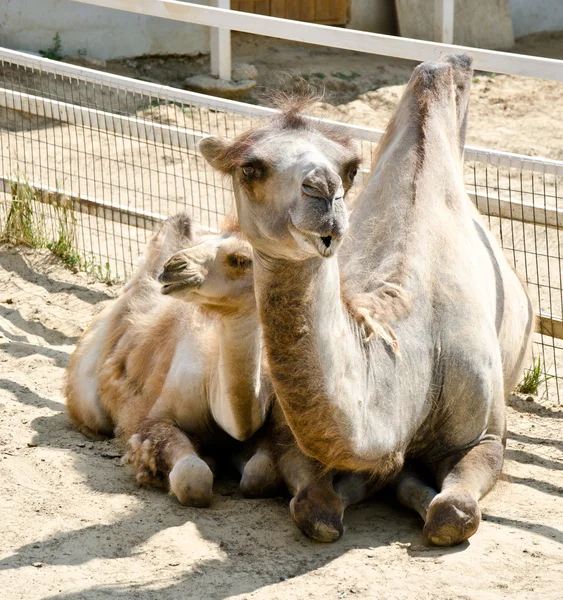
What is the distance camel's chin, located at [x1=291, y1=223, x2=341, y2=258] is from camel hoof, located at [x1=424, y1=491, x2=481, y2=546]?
4.44 feet

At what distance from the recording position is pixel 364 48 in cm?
670

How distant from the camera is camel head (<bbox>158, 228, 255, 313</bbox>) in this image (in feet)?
14.2

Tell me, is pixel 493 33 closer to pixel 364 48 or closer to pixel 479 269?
pixel 364 48

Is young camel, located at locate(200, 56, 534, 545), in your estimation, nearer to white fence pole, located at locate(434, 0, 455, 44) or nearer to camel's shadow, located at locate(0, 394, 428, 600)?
camel's shadow, located at locate(0, 394, 428, 600)

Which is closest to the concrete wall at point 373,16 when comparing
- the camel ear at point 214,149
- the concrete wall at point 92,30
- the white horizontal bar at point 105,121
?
the concrete wall at point 92,30

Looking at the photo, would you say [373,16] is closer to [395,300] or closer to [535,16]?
[535,16]

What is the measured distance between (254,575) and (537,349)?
140 inches

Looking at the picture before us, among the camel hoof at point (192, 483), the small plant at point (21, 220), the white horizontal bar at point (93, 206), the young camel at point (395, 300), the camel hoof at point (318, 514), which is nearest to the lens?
the young camel at point (395, 300)

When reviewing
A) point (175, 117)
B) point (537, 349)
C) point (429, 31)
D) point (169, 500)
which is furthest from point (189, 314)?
point (429, 31)

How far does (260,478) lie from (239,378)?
0.48 meters

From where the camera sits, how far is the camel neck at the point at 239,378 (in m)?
4.51

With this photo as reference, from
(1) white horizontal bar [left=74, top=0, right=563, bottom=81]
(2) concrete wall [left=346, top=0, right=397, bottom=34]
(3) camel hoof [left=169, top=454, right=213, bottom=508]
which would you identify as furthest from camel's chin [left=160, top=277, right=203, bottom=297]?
(2) concrete wall [left=346, top=0, right=397, bottom=34]

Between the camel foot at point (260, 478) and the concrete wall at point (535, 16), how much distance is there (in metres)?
12.7

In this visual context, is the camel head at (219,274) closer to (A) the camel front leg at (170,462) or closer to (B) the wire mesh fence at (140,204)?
(A) the camel front leg at (170,462)
